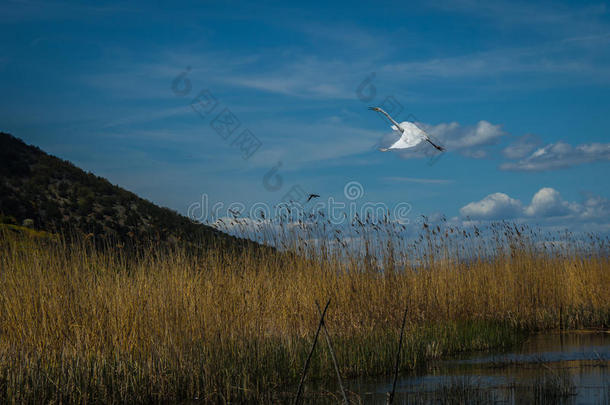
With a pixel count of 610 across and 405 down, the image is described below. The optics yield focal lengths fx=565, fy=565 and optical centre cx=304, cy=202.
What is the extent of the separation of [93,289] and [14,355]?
1238 millimetres

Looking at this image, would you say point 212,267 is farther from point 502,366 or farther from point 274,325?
point 502,366

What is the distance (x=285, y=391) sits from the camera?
554 centimetres

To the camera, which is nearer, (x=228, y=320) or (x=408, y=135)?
(x=408, y=135)

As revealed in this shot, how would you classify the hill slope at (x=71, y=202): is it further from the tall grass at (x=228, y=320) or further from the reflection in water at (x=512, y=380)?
the reflection in water at (x=512, y=380)

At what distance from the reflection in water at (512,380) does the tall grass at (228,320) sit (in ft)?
1.85

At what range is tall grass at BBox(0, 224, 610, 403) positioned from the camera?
5.36 m

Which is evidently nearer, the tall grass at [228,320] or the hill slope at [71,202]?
the tall grass at [228,320]

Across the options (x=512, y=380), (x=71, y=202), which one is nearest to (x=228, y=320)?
(x=512, y=380)

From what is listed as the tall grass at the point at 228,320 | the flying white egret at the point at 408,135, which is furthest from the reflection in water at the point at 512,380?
the flying white egret at the point at 408,135

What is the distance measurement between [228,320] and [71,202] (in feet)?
69.0

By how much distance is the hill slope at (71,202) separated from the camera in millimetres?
22719

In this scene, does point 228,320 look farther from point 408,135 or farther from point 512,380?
point 408,135

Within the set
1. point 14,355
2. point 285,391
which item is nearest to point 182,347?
point 285,391

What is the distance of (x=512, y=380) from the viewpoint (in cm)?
568
